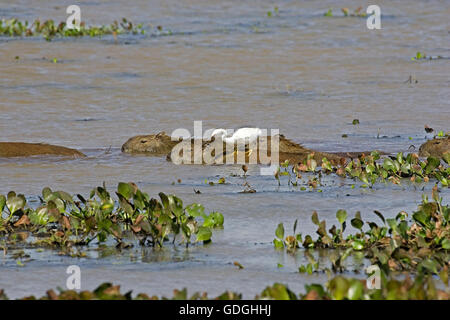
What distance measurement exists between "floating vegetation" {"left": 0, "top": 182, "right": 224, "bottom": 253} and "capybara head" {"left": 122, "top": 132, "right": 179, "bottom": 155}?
3.73 m

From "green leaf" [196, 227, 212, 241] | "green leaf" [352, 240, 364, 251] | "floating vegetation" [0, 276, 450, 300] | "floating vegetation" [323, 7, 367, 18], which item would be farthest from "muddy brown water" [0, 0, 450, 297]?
"floating vegetation" [0, 276, 450, 300]

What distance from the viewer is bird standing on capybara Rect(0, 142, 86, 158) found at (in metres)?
10.8

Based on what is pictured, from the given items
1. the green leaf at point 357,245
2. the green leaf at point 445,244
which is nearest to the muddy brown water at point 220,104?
the green leaf at point 357,245

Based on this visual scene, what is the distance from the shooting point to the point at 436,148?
10.3 metres

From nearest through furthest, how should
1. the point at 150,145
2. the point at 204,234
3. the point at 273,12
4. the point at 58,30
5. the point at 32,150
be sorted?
1. the point at 204,234
2. the point at 32,150
3. the point at 150,145
4. the point at 58,30
5. the point at 273,12

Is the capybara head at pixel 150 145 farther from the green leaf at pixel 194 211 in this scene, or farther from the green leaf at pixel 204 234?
the green leaf at pixel 204 234

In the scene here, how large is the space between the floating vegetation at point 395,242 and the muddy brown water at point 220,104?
19 cm

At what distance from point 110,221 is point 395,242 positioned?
6.22ft

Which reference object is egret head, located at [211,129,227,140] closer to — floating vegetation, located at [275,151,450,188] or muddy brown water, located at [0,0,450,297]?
muddy brown water, located at [0,0,450,297]

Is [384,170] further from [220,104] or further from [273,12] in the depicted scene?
[273,12]

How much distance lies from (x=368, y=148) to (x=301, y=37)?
10879 millimetres

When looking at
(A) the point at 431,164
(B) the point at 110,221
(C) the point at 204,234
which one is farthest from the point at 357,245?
(A) the point at 431,164

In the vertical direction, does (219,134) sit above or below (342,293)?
above
